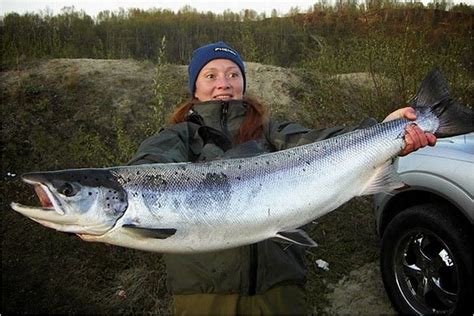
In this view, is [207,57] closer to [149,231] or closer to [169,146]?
[169,146]

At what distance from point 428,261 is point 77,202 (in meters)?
2.80

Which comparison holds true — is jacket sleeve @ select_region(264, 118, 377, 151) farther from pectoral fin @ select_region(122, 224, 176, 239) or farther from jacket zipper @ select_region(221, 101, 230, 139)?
pectoral fin @ select_region(122, 224, 176, 239)

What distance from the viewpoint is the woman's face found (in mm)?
3286

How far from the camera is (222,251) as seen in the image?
2717 millimetres

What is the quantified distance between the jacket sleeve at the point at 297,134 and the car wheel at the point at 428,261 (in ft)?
4.19

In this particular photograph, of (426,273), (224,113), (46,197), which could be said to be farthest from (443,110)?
(46,197)

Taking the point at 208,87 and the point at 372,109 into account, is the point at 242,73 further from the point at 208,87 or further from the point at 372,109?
the point at 372,109

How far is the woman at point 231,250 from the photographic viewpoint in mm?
2684

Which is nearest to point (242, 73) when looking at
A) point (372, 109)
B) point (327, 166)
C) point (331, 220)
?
point (327, 166)

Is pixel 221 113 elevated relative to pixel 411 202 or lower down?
elevated

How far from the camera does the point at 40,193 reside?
2352mm

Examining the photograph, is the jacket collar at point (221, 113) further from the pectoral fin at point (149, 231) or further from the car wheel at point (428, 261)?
the car wheel at point (428, 261)

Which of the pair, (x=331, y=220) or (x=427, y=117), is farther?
(x=331, y=220)

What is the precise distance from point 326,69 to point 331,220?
5.35 meters
